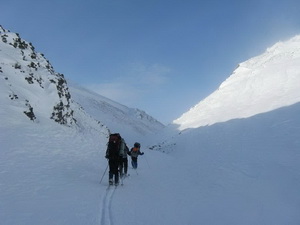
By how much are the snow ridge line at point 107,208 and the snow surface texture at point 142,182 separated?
2cm

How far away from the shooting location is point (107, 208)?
8711 mm

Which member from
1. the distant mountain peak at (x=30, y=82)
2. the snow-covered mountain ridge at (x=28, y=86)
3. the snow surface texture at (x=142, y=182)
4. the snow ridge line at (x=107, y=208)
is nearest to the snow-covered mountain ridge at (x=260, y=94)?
the snow surface texture at (x=142, y=182)

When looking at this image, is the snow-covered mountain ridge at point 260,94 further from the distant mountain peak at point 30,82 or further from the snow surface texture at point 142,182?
the distant mountain peak at point 30,82

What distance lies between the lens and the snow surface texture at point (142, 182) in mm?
8406

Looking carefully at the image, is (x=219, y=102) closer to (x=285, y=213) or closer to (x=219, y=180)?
(x=219, y=180)

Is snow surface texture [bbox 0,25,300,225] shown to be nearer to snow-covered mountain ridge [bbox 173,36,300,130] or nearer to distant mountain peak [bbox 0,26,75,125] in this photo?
distant mountain peak [bbox 0,26,75,125]

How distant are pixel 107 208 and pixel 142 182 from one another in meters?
6.29

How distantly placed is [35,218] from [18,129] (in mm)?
12096

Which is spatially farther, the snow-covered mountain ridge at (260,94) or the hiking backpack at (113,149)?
the snow-covered mountain ridge at (260,94)

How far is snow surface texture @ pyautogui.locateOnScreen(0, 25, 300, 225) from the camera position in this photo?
8.41 m

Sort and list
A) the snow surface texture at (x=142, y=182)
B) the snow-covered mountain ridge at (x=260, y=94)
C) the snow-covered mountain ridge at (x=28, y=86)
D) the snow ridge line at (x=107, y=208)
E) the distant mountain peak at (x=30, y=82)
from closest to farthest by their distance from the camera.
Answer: the snow ridge line at (x=107, y=208) → the snow surface texture at (x=142, y=182) → the snow-covered mountain ridge at (x=28, y=86) → the distant mountain peak at (x=30, y=82) → the snow-covered mountain ridge at (x=260, y=94)

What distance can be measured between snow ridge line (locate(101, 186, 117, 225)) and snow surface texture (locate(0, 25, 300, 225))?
2cm

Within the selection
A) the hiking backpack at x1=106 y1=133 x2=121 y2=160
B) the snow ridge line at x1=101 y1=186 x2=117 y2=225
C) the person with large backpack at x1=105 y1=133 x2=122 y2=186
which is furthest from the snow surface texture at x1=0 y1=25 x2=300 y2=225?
the hiking backpack at x1=106 y1=133 x2=121 y2=160

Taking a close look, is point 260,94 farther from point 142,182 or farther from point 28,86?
point 142,182
